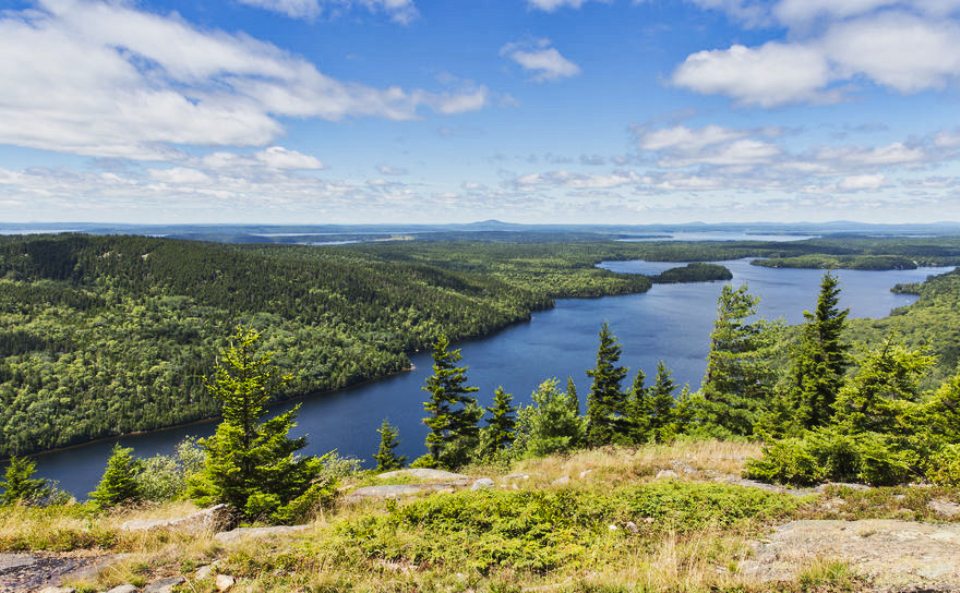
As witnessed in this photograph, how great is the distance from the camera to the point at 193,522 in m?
12.3

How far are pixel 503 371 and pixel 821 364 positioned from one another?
99.8 meters

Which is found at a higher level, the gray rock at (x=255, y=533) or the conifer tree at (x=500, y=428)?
the gray rock at (x=255, y=533)

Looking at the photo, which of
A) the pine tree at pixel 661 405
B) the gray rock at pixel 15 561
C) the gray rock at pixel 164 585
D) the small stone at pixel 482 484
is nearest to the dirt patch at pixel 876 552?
the small stone at pixel 482 484

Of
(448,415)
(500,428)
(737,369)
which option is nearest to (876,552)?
(737,369)

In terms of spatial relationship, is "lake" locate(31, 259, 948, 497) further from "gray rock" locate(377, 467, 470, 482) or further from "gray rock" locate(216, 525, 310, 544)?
"gray rock" locate(216, 525, 310, 544)

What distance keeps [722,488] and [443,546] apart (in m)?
7.95

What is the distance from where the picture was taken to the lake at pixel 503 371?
288 ft

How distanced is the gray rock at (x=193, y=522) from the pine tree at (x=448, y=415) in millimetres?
23196

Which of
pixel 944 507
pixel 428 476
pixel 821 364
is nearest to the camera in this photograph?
pixel 944 507

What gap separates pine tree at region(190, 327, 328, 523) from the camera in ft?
45.6

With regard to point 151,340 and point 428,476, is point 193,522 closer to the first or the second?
point 428,476

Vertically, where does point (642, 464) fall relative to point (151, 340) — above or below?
above

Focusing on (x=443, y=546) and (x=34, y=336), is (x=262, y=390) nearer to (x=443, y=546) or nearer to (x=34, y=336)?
(x=443, y=546)

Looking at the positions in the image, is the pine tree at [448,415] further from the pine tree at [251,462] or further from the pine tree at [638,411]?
the pine tree at [251,462]
